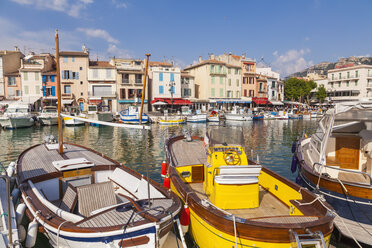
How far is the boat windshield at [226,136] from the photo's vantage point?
27.1 feet

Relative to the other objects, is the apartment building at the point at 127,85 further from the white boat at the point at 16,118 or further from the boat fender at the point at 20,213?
the boat fender at the point at 20,213

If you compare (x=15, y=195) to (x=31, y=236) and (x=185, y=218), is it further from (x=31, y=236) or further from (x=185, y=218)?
(x=185, y=218)

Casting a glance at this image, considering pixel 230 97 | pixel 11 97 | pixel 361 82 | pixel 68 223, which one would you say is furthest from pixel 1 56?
pixel 361 82

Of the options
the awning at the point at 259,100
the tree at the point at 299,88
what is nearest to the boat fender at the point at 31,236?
the awning at the point at 259,100

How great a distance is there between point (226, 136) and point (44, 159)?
809 cm

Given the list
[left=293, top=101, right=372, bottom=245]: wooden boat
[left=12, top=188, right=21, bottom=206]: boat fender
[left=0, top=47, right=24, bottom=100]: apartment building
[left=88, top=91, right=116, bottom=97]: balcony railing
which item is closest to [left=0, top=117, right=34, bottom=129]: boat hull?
[left=88, top=91, right=116, bottom=97]: balcony railing

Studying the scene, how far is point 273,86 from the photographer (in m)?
68.6

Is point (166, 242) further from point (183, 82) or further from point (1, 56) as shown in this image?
point (1, 56)

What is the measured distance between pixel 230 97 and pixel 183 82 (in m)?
12.5

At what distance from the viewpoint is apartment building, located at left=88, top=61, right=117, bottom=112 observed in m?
49.8

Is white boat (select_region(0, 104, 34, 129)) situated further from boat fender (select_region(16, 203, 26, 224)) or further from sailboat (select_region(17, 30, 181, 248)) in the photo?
boat fender (select_region(16, 203, 26, 224))

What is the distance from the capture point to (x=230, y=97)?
60906 millimetres

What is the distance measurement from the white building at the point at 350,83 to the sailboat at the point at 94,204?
68406mm

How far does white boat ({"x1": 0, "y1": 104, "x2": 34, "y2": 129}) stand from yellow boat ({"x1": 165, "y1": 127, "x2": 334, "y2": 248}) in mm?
34152
